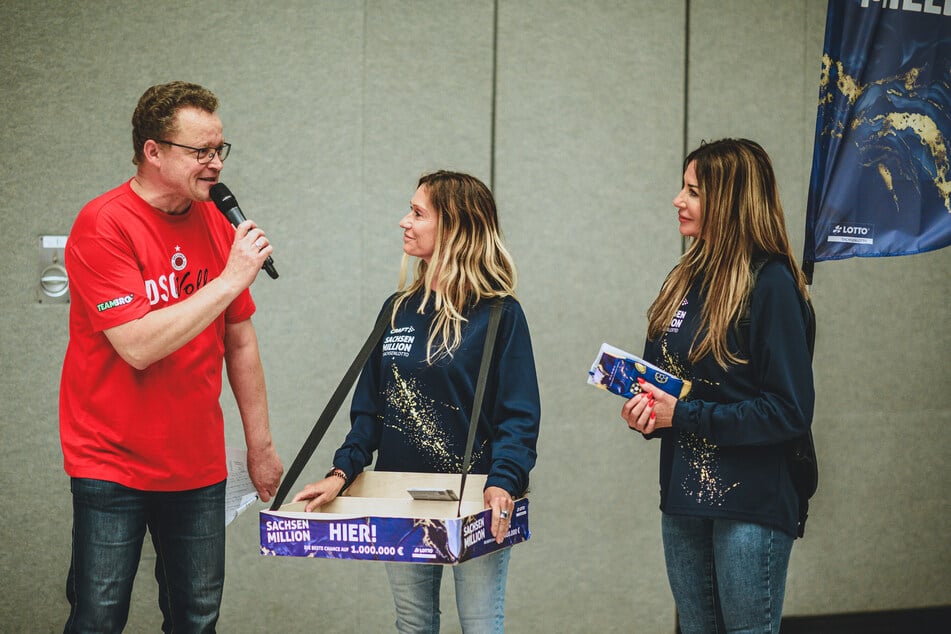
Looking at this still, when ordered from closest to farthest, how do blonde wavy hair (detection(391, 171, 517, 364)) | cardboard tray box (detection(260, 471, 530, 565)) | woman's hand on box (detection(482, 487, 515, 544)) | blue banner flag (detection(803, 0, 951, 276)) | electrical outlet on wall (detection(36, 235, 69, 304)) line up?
cardboard tray box (detection(260, 471, 530, 565))
woman's hand on box (detection(482, 487, 515, 544))
blonde wavy hair (detection(391, 171, 517, 364))
blue banner flag (detection(803, 0, 951, 276))
electrical outlet on wall (detection(36, 235, 69, 304))

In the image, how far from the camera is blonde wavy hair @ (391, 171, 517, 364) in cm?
210

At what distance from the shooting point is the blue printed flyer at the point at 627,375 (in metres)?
1.95

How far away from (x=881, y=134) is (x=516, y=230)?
1331 millimetres

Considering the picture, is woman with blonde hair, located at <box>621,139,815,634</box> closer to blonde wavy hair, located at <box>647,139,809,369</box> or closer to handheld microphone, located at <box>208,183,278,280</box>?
blonde wavy hair, located at <box>647,139,809,369</box>

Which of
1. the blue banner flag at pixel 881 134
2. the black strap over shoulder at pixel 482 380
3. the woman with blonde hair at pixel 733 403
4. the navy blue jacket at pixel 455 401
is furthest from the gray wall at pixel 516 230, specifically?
the woman with blonde hair at pixel 733 403

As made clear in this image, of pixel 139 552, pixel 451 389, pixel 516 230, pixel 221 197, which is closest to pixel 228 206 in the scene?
pixel 221 197

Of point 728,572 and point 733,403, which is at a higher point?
point 733,403

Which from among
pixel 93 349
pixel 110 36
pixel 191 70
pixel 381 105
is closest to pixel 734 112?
pixel 381 105

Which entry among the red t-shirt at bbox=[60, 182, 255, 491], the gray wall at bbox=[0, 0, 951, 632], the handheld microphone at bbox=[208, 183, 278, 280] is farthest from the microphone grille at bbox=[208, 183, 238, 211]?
the gray wall at bbox=[0, 0, 951, 632]

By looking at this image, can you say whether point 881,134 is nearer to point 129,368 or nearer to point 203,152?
point 203,152

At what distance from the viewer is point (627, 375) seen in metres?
1.96

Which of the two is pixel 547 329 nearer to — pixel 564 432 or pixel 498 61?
pixel 564 432

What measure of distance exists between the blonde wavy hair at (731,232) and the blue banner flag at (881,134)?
863 mm

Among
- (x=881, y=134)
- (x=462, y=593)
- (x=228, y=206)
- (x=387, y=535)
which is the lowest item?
(x=462, y=593)
